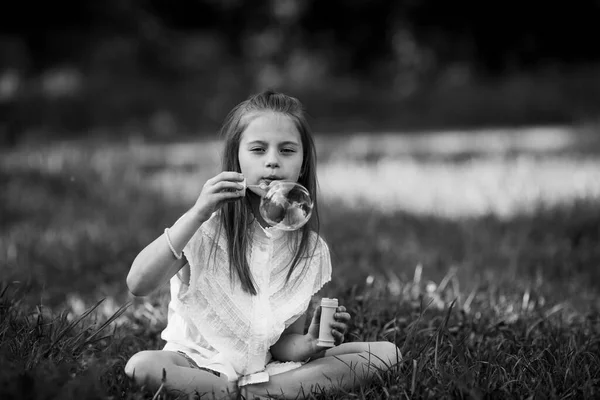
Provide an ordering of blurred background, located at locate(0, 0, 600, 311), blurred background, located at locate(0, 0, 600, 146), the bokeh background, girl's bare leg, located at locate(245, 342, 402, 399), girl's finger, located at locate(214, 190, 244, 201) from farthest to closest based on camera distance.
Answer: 1. blurred background, located at locate(0, 0, 600, 146)
2. blurred background, located at locate(0, 0, 600, 311)
3. the bokeh background
4. girl's bare leg, located at locate(245, 342, 402, 399)
5. girl's finger, located at locate(214, 190, 244, 201)

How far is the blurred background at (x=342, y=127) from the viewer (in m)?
4.86

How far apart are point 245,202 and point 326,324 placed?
56 centimetres

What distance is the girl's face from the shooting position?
2.68 m

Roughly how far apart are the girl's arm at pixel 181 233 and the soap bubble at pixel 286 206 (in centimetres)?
13

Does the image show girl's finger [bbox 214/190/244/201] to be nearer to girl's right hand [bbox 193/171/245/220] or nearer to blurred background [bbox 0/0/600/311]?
girl's right hand [bbox 193/171/245/220]

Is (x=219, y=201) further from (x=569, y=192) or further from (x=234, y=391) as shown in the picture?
(x=569, y=192)

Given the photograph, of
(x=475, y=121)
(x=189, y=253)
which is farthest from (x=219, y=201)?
(x=475, y=121)

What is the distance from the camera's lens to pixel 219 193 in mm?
2488

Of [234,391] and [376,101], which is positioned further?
[376,101]

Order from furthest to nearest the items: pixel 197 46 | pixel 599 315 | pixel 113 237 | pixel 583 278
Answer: pixel 197 46, pixel 113 237, pixel 583 278, pixel 599 315

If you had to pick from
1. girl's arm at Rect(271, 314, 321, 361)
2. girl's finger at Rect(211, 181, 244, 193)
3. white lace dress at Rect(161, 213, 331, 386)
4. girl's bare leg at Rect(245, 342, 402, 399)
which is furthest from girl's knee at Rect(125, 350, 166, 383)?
girl's finger at Rect(211, 181, 244, 193)

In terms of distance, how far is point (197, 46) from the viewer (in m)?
16.0

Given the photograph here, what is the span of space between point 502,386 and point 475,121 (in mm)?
10033

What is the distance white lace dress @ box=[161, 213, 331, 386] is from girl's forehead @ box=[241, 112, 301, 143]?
0.33 m
